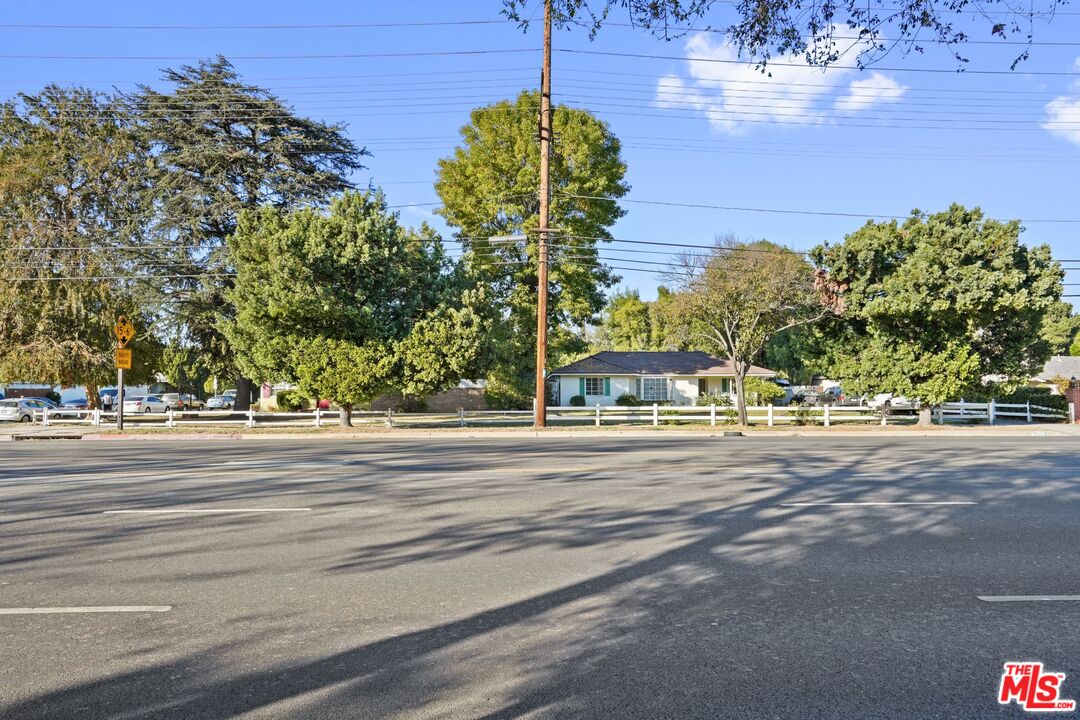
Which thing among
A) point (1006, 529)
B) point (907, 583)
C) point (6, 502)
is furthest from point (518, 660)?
point (6, 502)

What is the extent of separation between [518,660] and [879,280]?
30986mm

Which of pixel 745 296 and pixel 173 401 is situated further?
pixel 173 401

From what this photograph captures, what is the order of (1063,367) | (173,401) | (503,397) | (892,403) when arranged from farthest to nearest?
(1063,367), (173,401), (892,403), (503,397)

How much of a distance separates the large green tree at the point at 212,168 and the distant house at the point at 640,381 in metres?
21.0

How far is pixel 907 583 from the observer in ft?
19.8

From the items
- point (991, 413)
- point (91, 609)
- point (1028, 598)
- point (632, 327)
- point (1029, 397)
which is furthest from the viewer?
point (632, 327)

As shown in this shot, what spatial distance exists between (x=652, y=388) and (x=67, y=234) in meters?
34.8

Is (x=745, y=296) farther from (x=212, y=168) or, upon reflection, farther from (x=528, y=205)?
(x=212, y=168)

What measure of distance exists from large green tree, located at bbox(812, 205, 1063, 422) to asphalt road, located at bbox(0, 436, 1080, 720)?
66.3 ft

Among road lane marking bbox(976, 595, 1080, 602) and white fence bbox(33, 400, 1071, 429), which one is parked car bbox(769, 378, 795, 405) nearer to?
white fence bbox(33, 400, 1071, 429)

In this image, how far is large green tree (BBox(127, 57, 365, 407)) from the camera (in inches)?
1438

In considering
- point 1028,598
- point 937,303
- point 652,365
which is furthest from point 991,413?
point 1028,598

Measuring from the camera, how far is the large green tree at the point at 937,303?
29.4m

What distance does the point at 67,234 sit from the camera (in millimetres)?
37875
